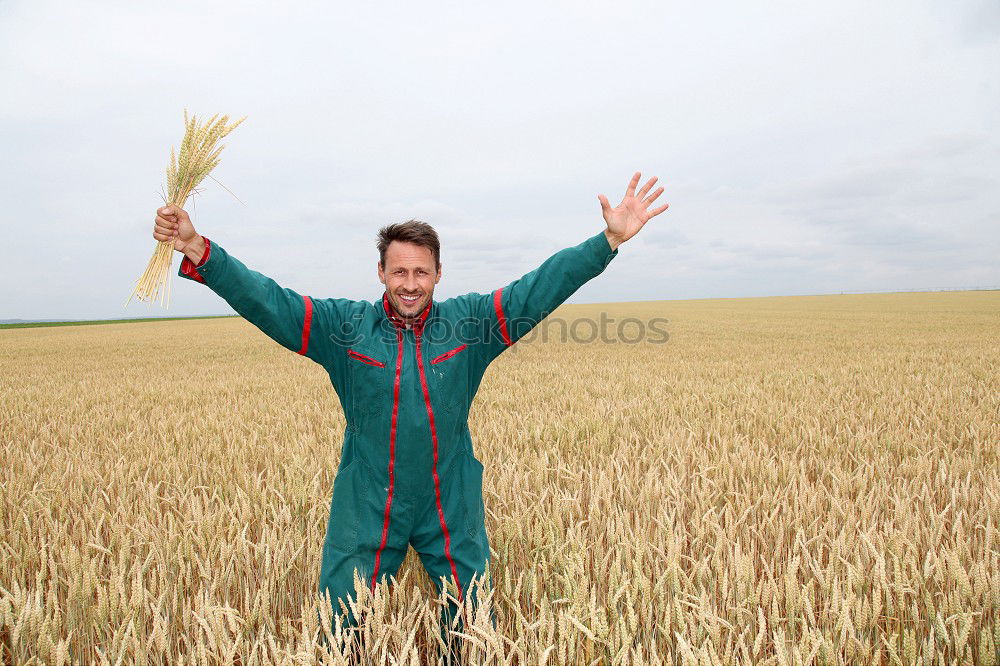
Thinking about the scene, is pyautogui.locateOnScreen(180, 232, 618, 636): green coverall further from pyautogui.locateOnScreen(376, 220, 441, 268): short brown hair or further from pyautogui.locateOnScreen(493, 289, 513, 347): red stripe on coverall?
pyautogui.locateOnScreen(376, 220, 441, 268): short brown hair

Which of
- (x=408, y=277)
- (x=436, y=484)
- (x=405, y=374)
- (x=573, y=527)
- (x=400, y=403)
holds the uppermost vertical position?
(x=408, y=277)

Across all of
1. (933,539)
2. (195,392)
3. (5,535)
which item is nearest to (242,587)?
(5,535)

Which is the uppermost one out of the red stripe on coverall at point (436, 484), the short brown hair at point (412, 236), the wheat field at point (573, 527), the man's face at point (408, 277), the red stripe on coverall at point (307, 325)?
the short brown hair at point (412, 236)

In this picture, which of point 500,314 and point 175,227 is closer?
point 175,227

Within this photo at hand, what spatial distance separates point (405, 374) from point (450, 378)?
0.55 feet

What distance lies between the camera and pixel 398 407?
1867mm

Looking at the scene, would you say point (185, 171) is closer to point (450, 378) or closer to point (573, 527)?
point (450, 378)

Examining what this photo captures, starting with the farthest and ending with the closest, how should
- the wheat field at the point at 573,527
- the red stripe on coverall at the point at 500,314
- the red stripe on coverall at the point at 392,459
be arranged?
the red stripe on coverall at the point at 500,314
the red stripe on coverall at the point at 392,459
the wheat field at the point at 573,527

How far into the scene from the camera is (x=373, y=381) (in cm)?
188

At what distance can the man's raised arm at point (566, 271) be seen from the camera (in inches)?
74.2

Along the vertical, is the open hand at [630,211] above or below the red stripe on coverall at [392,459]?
above

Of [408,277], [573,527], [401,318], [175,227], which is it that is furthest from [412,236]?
[573,527]

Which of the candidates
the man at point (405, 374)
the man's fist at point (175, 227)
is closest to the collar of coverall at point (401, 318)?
the man at point (405, 374)

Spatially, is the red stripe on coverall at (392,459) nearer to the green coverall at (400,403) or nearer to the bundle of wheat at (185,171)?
the green coverall at (400,403)
